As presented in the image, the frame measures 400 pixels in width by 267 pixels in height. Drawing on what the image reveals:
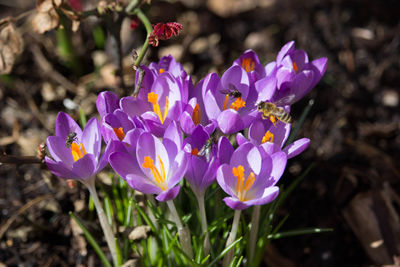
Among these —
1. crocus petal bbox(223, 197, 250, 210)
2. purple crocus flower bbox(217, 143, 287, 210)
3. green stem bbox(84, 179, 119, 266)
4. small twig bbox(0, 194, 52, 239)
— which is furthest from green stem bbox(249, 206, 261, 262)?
small twig bbox(0, 194, 52, 239)

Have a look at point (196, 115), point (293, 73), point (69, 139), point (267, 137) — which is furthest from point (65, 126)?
point (293, 73)

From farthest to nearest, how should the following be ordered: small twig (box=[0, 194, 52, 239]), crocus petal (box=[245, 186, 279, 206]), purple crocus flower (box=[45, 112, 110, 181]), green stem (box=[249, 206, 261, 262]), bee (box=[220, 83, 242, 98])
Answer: small twig (box=[0, 194, 52, 239]) < green stem (box=[249, 206, 261, 262]) < bee (box=[220, 83, 242, 98]) < purple crocus flower (box=[45, 112, 110, 181]) < crocus petal (box=[245, 186, 279, 206])

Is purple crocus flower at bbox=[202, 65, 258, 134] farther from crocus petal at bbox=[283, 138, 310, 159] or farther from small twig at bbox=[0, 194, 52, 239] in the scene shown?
small twig at bbox=[0, 194, 52, 239]

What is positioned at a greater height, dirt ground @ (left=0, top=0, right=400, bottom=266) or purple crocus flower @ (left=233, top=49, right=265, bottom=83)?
purple crocus flower @ (left=233, top=49, right=265, bottom=83)

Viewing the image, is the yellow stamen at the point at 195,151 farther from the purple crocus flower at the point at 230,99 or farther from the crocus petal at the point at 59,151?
the crocus petal at the point at 59,151

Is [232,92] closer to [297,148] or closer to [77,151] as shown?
[297,148]

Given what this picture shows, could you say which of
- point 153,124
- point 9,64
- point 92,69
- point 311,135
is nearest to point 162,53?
point 92,69
